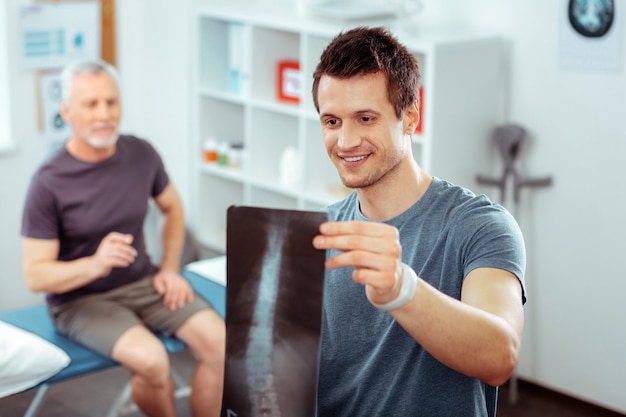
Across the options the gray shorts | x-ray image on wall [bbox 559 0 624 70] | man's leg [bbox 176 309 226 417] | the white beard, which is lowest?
man's leg [bbox 176 309 226 417]

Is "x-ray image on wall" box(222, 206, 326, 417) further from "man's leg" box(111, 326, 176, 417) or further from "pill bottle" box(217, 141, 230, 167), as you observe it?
"pill bottle" box(217, 141, 230, 167)

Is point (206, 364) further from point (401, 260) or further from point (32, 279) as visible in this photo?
point (401, 260)

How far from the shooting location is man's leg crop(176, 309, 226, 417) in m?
2.76

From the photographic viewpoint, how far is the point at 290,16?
3600 mm

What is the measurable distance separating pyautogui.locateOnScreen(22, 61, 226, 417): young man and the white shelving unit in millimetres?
823

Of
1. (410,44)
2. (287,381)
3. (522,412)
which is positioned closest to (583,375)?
(522,412)

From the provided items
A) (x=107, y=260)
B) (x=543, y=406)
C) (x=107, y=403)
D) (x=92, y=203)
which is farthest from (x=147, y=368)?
(x=543, y=406)

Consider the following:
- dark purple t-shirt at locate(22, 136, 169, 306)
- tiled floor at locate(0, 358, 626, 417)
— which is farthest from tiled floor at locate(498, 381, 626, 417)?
dark purple t-shirt at locate(22, 136, 169, 306)

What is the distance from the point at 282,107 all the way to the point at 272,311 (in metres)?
2.24

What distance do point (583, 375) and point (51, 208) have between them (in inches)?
72.9

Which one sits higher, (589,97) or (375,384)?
(589,97)

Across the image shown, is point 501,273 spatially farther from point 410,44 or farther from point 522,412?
point 522,412

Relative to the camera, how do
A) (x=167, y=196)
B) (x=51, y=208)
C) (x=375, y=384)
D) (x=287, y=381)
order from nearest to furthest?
(x=287, y=381), (x=375, y=384), (x=51, y=208), (x=167, y=196)

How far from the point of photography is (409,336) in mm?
1612
